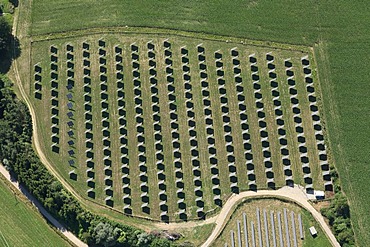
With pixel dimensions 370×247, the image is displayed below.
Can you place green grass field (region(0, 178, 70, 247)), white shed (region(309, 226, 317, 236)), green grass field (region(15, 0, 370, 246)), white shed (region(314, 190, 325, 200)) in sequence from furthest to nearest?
green grass field (region(15, 0, 370, 246))
white shed (region(314, 190, 325, 200))
green grass field (region(0, 178, 70, 247))
white shed (region(309, 226, 317, 236))

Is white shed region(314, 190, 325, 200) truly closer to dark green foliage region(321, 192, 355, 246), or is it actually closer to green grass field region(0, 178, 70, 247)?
dark green foliage region(321, 192, 355, 246)

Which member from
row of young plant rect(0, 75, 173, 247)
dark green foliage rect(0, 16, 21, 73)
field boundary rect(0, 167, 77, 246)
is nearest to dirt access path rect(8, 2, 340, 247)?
field boundary rect(0, 167, 77, 246)

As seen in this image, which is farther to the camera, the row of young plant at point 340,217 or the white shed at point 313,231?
the white shed at point 313,231

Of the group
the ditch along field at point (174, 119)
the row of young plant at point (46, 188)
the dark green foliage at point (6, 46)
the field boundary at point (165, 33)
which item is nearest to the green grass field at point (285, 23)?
the field boundary at point (165, 33)

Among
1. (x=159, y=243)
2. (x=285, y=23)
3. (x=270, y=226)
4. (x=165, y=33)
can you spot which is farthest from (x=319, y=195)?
(x=165, y=33)

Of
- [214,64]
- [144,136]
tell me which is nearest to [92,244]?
[144,136]

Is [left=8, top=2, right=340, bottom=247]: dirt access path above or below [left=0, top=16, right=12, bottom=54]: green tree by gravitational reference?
below

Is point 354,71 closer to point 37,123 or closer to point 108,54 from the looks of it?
point 108,54

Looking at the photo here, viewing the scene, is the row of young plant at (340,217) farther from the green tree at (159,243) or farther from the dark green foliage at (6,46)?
the dark green foliage at (6,46)

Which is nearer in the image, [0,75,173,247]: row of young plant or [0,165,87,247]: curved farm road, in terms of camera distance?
[0,75,173,247]: row of young plant
